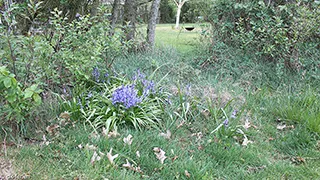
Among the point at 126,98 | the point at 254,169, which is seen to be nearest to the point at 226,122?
the point at 254,169

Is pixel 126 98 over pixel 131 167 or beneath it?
over

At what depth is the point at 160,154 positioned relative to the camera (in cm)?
267

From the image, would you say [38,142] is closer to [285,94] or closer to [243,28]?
[285,94]

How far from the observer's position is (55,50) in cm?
361

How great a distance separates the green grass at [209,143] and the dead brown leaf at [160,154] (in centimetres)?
3

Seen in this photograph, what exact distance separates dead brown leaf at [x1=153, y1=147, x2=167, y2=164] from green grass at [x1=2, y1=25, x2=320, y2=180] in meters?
0.03

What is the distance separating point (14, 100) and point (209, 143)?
179cm

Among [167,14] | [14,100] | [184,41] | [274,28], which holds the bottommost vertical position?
[167,14]

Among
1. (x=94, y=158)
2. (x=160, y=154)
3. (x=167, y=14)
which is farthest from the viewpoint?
(x=167, y=14)

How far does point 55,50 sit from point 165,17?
21.6 meters

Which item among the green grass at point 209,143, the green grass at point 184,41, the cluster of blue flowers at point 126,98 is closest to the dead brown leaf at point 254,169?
the green grass at point 209,143

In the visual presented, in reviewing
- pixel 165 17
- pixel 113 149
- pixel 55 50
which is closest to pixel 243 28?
pixel 55 50

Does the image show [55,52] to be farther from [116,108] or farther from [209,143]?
[209,143]

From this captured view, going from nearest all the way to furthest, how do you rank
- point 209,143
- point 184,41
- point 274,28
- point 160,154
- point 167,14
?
1. point 160,154
2. point 209,143
3. point 274,28
4. point 184,41
5. point 167,14
